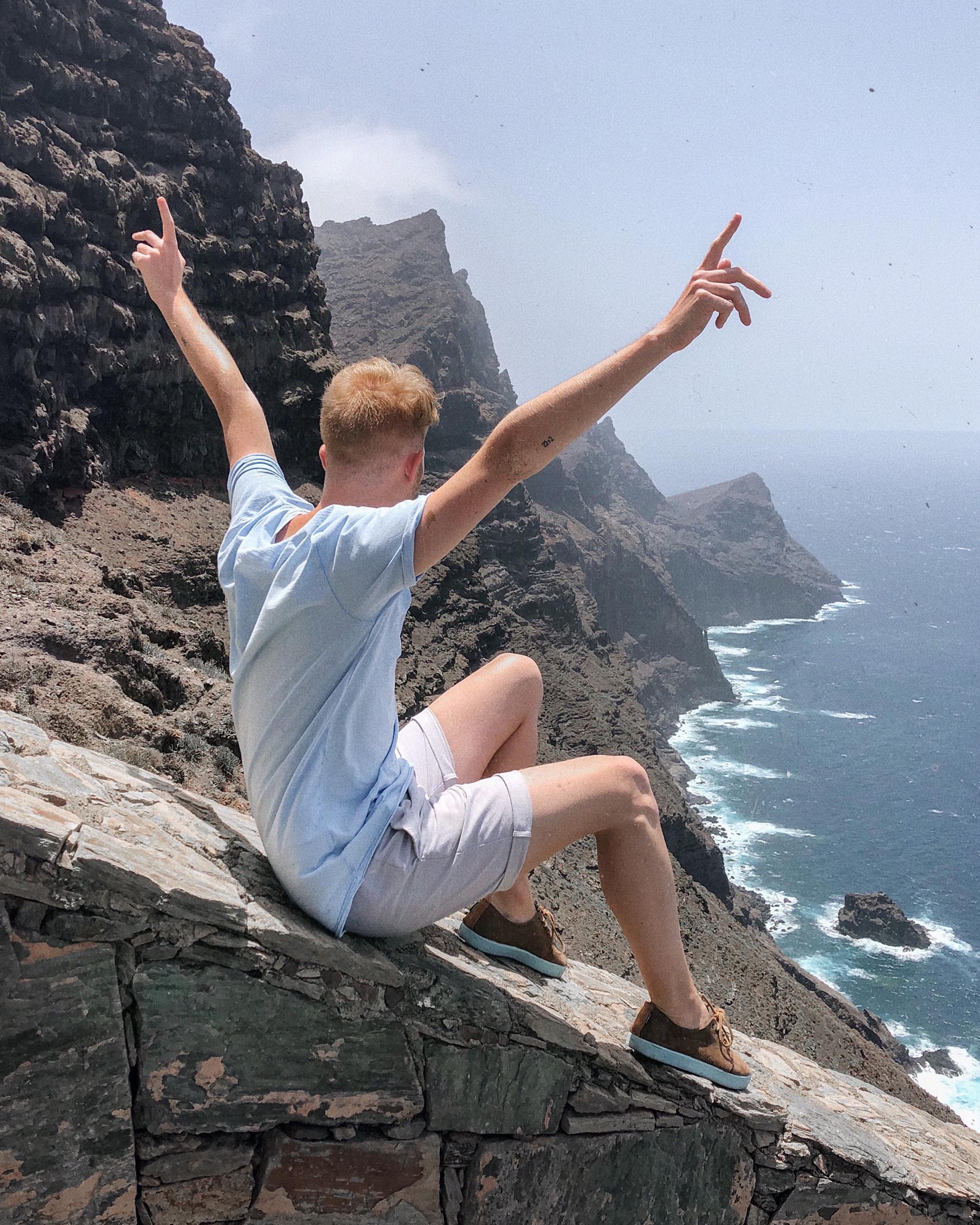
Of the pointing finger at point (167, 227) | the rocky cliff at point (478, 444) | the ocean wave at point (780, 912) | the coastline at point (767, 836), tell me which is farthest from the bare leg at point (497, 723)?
the rocky cliff at point (478, 444)

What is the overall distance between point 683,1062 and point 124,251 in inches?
1147

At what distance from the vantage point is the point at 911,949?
137 ft

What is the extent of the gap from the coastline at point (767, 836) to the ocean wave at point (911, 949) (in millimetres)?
38

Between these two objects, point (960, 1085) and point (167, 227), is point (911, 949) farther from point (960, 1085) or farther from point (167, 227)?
point (167, 227)

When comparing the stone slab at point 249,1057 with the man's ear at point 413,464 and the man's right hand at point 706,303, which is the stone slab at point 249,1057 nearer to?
the man's ear at point 413,464

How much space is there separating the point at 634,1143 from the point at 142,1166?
176cm

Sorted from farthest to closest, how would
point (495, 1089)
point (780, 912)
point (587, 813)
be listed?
point (780, 912) < point (495, 1089) < point (587, 813)

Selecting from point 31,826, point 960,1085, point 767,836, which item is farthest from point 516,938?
point 767,836

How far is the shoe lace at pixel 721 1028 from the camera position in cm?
361

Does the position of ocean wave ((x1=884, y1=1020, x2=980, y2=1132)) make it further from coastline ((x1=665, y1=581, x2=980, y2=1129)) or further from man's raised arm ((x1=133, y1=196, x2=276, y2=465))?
man's raised arm ((x1=133, y1=196, x2=276, y2=465))

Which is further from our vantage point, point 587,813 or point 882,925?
point 882,925

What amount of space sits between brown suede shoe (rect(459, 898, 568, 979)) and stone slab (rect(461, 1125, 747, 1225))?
2.21 feet

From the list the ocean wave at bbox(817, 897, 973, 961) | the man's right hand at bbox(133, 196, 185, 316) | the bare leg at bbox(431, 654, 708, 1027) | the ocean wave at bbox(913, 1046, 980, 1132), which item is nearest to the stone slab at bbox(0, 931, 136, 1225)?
the bare leg at bbox(431, 654, 708, 1027)

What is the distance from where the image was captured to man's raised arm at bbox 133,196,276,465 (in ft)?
11.0
